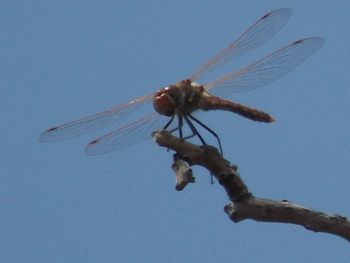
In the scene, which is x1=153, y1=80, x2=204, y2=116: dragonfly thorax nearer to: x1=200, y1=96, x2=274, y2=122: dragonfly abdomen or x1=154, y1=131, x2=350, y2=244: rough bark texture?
x1=200, y1=96, x2=274, y2=122: dragonfly abdomen

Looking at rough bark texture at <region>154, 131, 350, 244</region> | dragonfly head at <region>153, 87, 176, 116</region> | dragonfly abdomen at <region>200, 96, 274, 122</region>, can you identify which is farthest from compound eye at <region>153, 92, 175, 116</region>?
rough bark texture at <region>154, 131, 350, 244</region>

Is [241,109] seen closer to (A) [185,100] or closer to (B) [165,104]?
(A) [185,100]

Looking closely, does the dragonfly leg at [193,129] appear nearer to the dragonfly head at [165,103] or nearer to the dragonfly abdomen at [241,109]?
the dragonfly head at [165,103]

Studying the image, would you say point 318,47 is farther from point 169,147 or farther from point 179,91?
point 169,147

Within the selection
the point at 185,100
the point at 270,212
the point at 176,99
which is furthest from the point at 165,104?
the point at 270,212

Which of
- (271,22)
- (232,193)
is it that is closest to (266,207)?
(232,193)

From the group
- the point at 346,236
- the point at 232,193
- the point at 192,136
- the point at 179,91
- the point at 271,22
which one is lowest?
the point at 346,236

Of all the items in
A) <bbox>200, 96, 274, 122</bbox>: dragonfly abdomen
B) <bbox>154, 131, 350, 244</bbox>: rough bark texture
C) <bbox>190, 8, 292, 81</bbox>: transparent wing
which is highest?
<bbox>190, 8, 292, 81</bbox>: transparent wing

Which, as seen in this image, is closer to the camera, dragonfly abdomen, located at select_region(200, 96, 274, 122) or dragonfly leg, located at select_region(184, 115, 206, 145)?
dragonfly leg, located at select_region(184, 115, 206, 145)
